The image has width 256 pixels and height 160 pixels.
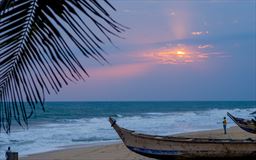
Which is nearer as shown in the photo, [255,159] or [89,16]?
[89,16]

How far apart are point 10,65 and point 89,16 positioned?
307 mm

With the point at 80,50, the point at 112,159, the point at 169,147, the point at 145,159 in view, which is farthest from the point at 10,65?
the point at 112,159

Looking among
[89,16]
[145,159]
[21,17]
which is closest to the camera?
[89,16]

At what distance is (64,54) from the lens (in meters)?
0.94

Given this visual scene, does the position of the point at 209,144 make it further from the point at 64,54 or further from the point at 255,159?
the point at 64,54

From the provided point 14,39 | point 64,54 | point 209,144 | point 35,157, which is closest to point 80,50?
point 64,54

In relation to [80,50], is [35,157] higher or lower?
lower

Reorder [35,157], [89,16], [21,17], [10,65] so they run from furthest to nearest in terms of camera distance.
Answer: [35,157], [10,65], [21,17], [89,16]

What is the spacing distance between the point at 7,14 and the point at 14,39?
9cm

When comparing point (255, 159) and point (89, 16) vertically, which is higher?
point (89, 16)

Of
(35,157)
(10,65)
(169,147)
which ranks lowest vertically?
(35,157)

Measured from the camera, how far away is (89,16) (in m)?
0.80

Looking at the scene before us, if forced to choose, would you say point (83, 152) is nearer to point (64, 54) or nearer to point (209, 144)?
point (209, 144)

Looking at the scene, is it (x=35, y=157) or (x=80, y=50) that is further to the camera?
(x=35, y=157)
